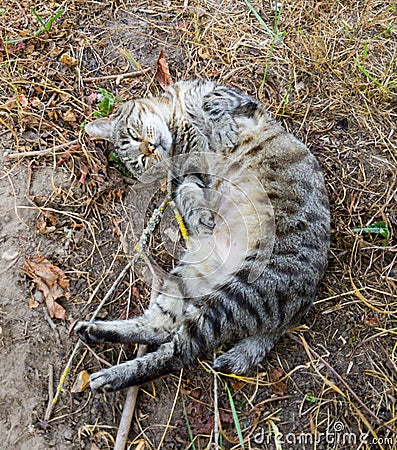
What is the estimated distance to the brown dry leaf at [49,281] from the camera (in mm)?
2570

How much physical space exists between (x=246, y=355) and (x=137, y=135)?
1560 mm

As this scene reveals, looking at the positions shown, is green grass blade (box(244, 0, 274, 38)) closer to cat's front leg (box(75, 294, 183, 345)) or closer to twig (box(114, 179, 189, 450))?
twig (box(114, 179, 189, 450))

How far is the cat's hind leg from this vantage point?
244 cm

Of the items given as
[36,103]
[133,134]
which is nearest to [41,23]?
[36,103]

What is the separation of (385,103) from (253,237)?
1479 mm

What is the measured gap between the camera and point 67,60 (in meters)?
3.25

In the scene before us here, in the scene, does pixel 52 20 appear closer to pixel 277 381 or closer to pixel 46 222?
pixel 46 222

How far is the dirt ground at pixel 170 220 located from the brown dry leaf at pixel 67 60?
1cm

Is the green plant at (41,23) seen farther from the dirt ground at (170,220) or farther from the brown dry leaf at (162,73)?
the brown dry leaf at (162,73)

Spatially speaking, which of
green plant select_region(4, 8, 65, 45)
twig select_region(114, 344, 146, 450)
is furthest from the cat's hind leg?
green plant select_region(4, 8, 65, 45)

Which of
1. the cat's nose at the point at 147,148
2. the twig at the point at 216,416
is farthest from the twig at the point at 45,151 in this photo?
the twig at the point at 216,416

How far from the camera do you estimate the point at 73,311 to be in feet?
8.56

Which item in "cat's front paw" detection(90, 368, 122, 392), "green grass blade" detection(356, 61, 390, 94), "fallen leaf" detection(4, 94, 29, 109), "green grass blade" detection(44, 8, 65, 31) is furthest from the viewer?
"green grass blade" detection(44, 8, 65, 31)

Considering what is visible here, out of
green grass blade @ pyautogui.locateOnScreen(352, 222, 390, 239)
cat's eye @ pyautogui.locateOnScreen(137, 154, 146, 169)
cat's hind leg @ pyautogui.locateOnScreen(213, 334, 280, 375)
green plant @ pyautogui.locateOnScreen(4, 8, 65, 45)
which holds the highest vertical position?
green plant @ pyautogui.locateOnScreen(4, 8, 65, 45)
